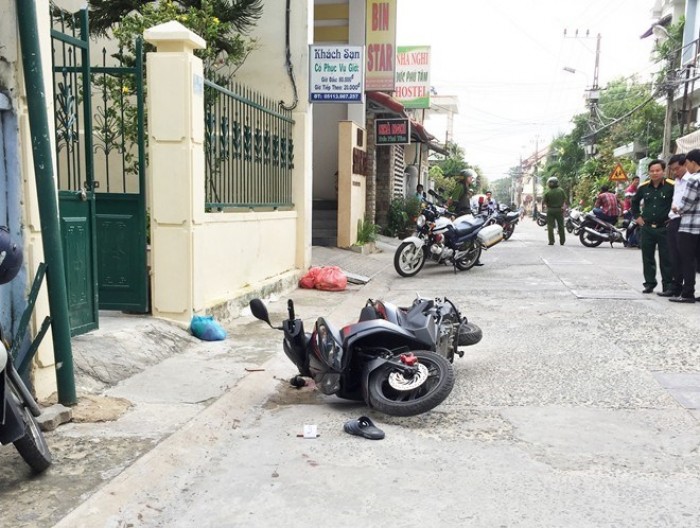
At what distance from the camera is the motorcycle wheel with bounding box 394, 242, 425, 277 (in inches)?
459

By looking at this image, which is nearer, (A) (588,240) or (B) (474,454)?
(B) (474,454)

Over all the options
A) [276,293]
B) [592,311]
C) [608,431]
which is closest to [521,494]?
[608,431]

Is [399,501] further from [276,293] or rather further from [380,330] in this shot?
[276,293]

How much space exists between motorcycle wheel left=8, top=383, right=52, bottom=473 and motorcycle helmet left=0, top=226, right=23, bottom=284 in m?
0.52

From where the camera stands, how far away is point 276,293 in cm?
900

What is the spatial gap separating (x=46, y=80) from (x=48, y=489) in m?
2.39

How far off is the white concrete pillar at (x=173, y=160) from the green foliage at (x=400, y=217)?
1301 centimetres

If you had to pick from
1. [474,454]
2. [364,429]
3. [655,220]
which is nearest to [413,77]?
[655,220]

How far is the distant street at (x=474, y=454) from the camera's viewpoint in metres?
2.97

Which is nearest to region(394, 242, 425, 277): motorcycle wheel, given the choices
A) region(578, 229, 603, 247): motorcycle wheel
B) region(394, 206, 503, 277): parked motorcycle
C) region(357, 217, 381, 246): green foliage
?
region(394, 206, 503, 277): parked motorcycle

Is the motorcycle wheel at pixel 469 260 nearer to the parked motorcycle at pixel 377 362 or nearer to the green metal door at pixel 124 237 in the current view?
the green metal door at pixel 124 237

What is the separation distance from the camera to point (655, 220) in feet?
29.8

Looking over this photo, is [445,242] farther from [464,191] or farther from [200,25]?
[200,25]

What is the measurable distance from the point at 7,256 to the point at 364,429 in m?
2.14
